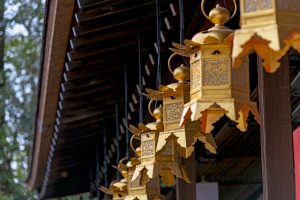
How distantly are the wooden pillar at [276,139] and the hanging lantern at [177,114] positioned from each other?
0.26 meters

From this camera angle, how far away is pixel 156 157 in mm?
3590

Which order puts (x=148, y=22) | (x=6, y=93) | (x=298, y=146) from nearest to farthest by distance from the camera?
(x=298, y=146)
(x=148, y=22)
(x=6, y=93)

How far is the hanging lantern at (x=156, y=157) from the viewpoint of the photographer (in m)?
3.55

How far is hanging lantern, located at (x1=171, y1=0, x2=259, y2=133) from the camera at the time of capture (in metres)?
2.50

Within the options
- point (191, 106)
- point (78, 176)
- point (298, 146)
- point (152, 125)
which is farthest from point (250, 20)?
point (78, 176)

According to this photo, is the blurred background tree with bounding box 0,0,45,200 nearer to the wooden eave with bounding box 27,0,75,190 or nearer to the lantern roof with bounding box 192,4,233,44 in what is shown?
the wooden eave with bounding box 27,0,75,190

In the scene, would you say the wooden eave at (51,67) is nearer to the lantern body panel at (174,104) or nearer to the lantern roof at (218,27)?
the lantern body panel at (174,104)

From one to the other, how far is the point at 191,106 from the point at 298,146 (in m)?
1.78

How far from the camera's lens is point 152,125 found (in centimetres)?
353

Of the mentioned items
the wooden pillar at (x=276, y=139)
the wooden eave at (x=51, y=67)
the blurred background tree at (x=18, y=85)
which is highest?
the blurred background tree at (x=18, y=85)

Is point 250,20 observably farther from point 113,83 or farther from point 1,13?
point 1,13

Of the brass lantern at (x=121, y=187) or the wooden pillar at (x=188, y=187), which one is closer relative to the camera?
the wooden pillar at (x=188, y=187)

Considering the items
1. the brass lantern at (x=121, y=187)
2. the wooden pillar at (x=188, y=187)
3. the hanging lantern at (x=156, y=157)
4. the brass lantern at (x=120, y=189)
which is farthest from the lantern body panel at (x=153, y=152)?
the brass lantern at (x=120, y=189)

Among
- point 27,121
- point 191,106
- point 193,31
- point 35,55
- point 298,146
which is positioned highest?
point 35,55
